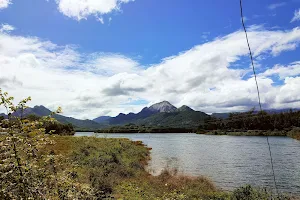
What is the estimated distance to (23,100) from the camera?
6387 mm

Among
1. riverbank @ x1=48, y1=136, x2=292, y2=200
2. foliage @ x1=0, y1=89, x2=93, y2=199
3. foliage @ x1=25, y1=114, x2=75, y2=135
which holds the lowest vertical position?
riverbank @ x1=48, y1=136, x2=292, y2=200

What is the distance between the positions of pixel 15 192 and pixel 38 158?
53.6 inches

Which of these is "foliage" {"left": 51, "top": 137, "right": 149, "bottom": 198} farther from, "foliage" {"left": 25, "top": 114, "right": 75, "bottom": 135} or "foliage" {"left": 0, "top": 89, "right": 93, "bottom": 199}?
"foliage" {"left": 0, "top": 89, "right": 93, "bottom": 199}

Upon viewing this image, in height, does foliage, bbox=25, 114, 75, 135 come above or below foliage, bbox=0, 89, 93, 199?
above

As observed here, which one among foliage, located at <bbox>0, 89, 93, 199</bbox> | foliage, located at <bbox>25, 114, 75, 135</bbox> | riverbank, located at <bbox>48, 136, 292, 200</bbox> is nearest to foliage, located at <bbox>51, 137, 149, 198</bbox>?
riverbank, located at <bbox>48, 136, 292, 200</bbox>

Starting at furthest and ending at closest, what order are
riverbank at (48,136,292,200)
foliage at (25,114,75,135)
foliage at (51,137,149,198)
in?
foliage at (51,137,149,198), riverbank at (48,136,292,200), foliage at (25,114,75,135)

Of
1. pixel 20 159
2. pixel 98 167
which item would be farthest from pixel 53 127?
pixel 20 159

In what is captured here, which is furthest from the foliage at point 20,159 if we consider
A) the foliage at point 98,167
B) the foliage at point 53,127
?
the foliage at point 98,167

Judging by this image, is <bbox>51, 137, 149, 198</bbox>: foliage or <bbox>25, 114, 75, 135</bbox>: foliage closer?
<bbox>25, 114, 75, 135</bbox>: foliage

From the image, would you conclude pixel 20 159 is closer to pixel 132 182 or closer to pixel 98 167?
pixel 132 182

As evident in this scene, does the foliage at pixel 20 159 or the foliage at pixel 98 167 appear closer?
the foliage at pixel 20 159

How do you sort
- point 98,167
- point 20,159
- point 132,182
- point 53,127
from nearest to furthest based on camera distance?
point 20,159, point 132,182, point 98,167, point 53,127

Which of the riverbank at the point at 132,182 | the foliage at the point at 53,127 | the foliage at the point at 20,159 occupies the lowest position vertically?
the riverbank at the point at 132,182

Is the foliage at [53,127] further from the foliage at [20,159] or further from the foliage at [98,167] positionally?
the foliage at [98,167]
